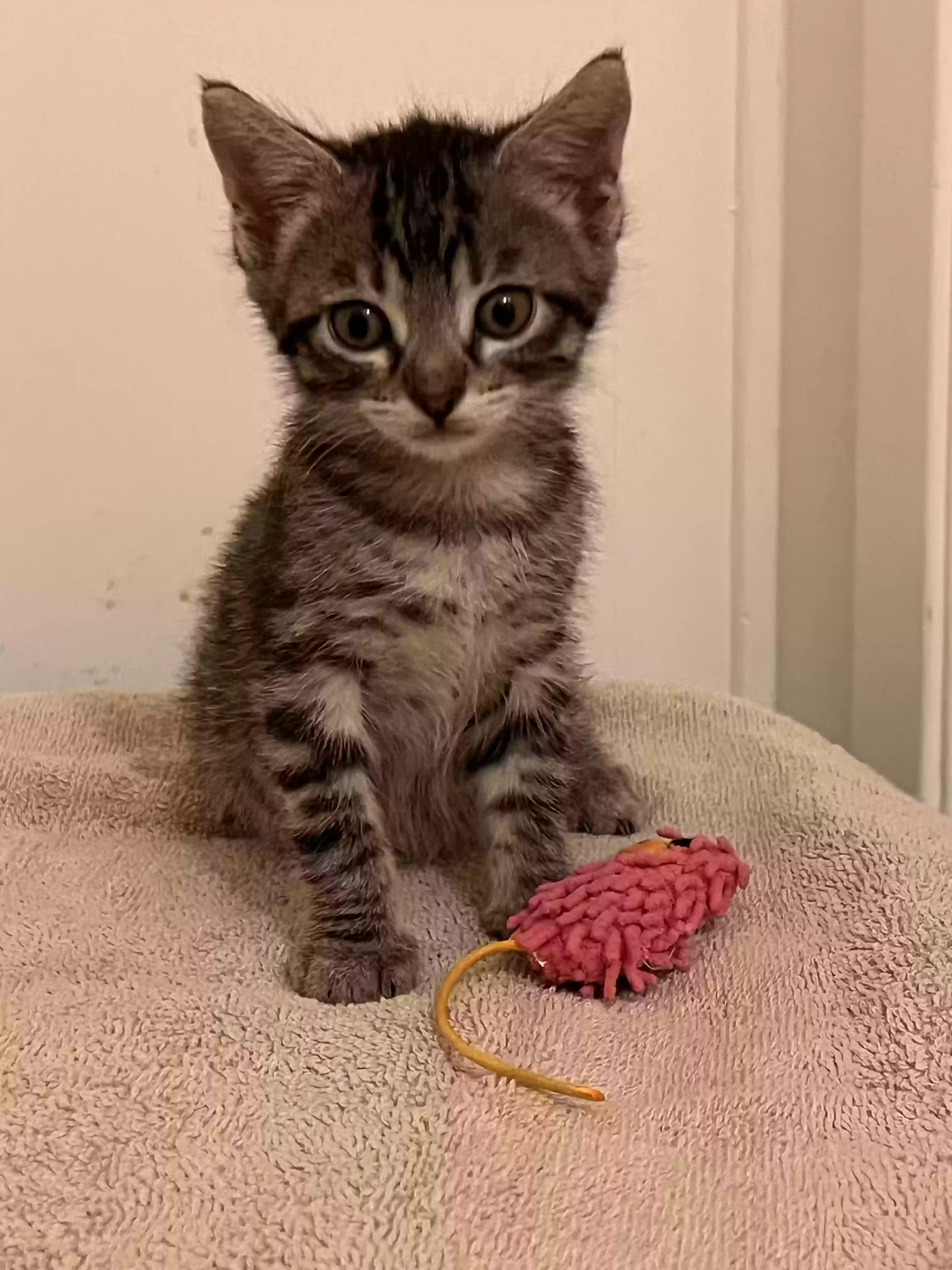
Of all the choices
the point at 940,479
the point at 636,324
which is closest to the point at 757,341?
the point at 636,324

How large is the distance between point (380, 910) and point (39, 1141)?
30cm

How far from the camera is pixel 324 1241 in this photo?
0.55 metres

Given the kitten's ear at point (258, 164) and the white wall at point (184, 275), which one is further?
the white wall at point (184, 275)

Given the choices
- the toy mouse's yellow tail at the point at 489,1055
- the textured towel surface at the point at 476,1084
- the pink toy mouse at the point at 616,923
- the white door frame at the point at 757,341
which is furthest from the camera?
the white door frame at the point at 757,341

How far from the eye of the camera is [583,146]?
87cm

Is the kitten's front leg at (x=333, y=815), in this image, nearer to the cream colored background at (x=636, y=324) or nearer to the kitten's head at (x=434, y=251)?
the kitten's head at (x=434, y=251)

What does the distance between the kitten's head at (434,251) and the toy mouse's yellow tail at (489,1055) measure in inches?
13.6

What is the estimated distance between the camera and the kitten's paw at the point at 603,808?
110 centimetres

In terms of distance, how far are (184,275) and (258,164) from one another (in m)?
0.60

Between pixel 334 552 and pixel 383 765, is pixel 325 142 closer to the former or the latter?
pixel 334 552

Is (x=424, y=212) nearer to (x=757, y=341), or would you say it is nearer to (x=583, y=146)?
(x=583, y=146)

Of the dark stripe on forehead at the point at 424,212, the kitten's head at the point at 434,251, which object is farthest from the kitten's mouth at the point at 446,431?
the dark stripe on forehead at the point at 424,212

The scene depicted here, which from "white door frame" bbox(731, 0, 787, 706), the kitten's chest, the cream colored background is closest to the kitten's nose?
the kitten's chest

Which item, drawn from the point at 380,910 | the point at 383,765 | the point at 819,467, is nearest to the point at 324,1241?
the point at 380,910
